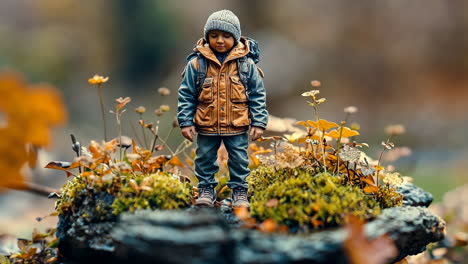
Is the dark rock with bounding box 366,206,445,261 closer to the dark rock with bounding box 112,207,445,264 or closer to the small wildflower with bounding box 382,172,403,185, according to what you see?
the dark rock with bounding box 112,207,445,264

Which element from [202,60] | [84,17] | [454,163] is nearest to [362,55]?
[454,163]

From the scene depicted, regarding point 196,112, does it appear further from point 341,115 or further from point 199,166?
point 341,115

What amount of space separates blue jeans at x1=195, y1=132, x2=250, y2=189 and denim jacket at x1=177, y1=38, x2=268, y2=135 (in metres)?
0.09

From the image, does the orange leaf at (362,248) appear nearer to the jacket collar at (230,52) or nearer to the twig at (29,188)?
the jacket collar at (230,52)

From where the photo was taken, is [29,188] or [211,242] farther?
[29,188]

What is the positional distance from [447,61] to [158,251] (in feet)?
37.1

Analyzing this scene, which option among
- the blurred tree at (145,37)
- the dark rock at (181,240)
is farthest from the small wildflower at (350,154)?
the blurred tree at (145,37)

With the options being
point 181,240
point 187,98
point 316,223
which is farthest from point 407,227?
point 187,98

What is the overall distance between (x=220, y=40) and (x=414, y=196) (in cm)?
202

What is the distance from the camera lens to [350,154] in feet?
9.04

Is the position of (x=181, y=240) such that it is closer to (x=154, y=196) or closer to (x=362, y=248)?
(x=154, y=196)

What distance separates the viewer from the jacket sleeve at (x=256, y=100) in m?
2.91

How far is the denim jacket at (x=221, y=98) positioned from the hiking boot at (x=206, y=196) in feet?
1.37

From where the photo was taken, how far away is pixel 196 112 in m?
2.93
